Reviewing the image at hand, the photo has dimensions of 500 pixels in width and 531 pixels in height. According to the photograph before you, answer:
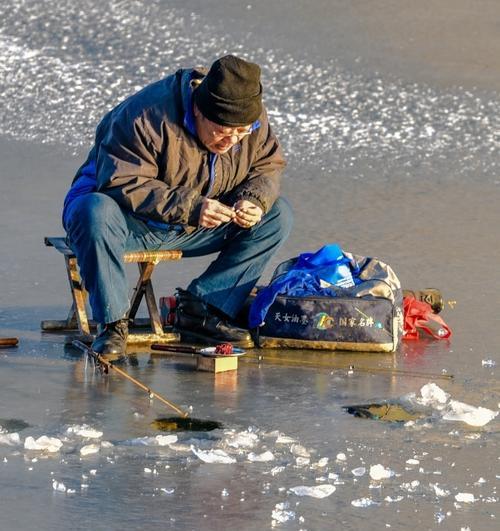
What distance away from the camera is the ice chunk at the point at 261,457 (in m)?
4.45

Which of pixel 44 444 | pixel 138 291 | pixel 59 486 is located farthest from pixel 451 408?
pixel 138 291

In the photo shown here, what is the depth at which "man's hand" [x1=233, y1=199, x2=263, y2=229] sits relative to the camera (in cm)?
595


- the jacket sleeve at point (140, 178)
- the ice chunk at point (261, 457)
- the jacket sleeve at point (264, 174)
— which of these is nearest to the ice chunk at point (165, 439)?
the ice chunk at point (261, 457)

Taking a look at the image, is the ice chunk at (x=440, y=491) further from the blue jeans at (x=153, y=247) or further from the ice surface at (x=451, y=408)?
the blue jeans at (x=153, y=247)

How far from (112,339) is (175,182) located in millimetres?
718

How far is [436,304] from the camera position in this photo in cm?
650

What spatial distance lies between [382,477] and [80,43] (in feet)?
28.5

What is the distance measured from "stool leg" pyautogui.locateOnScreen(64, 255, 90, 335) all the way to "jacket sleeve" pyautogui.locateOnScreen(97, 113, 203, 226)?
1.55 ft

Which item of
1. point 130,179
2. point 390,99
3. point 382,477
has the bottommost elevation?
Answer: point 382,477

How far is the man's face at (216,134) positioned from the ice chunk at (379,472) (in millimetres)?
1929

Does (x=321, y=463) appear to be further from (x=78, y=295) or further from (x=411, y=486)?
(x=78, y=295)

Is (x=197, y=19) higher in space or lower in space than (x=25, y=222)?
higher

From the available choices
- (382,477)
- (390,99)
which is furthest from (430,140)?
(382,477)

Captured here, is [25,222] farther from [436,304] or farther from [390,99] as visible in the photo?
[390,99]
